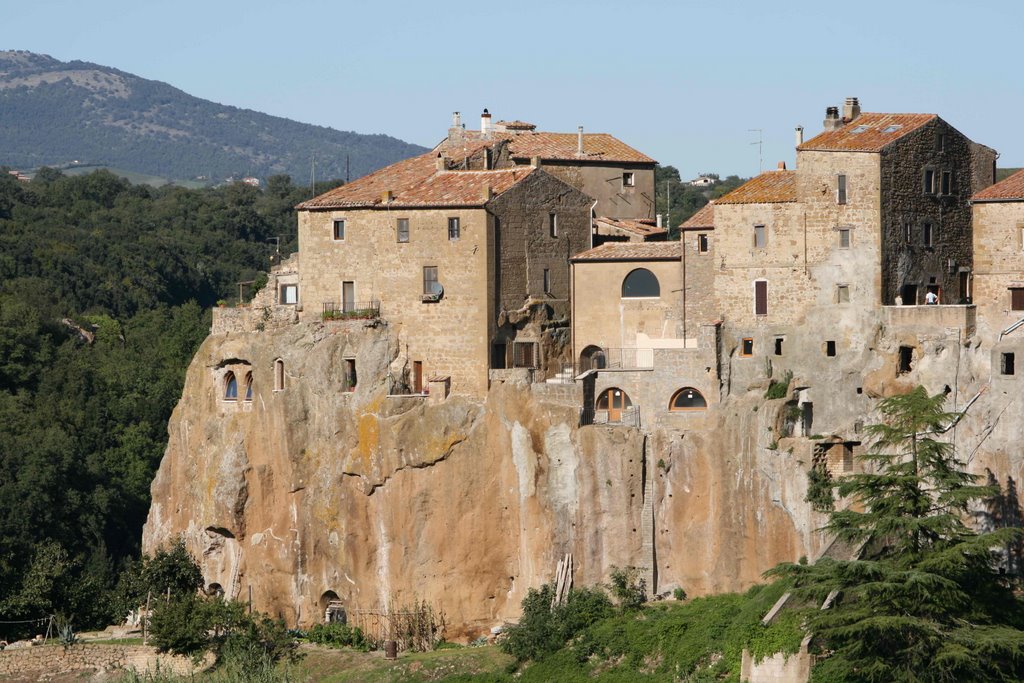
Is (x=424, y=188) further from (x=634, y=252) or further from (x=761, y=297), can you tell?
(x=761, y=297)

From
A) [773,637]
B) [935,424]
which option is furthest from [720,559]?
[935,424]

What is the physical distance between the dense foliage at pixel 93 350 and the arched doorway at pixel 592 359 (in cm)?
1947

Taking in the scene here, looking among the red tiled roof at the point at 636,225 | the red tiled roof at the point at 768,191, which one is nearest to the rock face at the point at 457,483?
the red tiled roof at the point at 768,191

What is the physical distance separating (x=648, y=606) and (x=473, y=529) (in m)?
6.69

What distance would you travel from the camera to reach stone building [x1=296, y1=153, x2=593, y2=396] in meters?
60.4

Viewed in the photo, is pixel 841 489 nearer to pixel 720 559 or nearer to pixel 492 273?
pixel 720 559

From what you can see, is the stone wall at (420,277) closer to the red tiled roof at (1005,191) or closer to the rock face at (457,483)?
the rock face at (457,483)

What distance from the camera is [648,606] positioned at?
5659 cm

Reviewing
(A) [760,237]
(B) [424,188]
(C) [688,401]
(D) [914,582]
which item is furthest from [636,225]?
(D) [914,582]

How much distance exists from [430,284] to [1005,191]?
17.5 m

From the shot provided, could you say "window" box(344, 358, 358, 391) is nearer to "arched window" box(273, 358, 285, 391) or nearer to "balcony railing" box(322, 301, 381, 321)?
"balcony railing" box(322, 301, 381, 321)

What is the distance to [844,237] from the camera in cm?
5600

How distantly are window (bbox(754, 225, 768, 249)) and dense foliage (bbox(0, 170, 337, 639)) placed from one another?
26.5m

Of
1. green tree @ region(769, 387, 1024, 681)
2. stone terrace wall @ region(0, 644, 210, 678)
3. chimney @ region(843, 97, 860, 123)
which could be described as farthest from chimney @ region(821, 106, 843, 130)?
stone terrace wall @ region(0, 644, 210, 678)
